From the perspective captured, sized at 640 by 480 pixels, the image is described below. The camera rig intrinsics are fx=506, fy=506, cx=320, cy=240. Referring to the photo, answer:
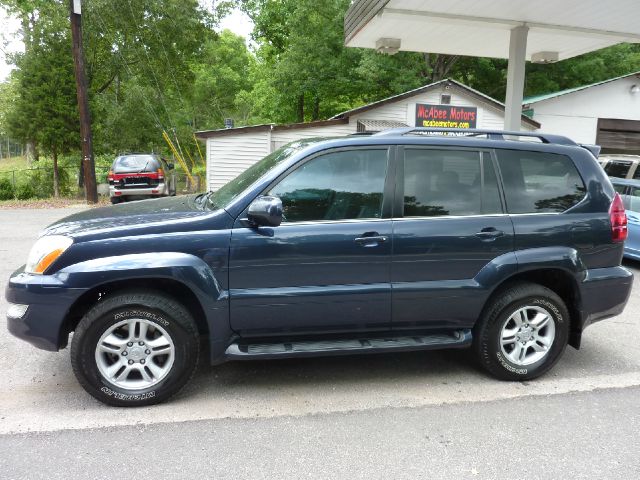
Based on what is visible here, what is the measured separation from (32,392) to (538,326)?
3.80 meters

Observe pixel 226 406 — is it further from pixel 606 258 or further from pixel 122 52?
pixel 122 52

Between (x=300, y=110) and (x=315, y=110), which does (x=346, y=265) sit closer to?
(x=300, y=110)

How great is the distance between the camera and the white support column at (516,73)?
9711 millimetres

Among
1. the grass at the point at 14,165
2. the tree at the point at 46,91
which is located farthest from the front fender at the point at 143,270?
the grass at the point at 14,165

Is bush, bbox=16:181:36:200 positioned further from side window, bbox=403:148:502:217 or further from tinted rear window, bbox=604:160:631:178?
side window, bbox=403:148:502:217

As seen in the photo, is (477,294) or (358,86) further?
(358,86)

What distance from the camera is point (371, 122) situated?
688 inches

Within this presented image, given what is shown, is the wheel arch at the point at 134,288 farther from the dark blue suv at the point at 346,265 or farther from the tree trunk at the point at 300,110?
the tree trunk at the point at 300,110

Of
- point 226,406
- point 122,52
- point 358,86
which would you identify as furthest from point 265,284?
point 122,52

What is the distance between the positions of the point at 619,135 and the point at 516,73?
36.8 ft

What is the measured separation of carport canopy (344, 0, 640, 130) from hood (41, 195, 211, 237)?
5.82m

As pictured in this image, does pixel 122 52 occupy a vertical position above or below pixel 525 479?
above

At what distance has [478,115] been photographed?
17.9 m

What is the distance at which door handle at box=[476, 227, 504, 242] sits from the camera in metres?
3.73
